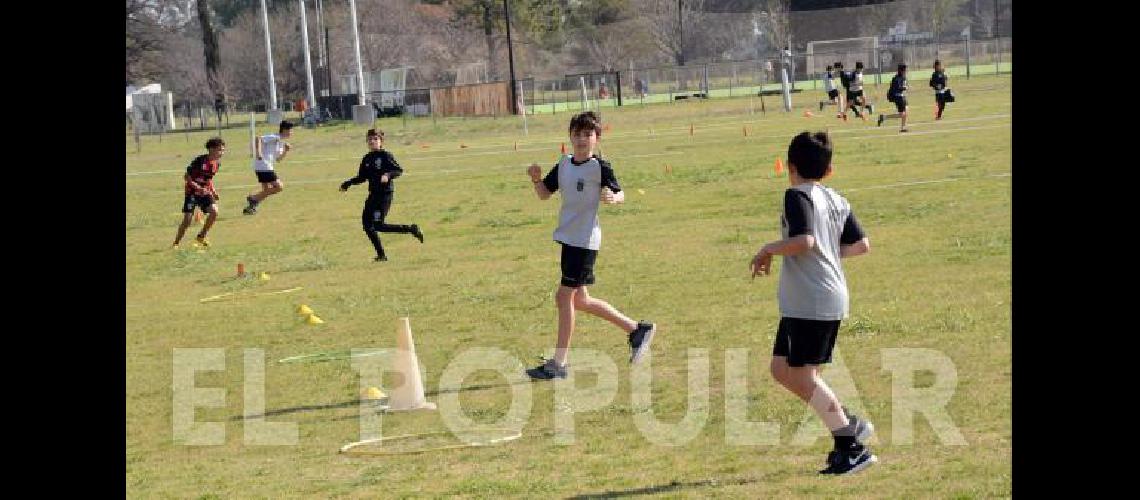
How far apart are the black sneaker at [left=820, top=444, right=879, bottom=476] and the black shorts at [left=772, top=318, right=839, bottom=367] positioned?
0.46 m

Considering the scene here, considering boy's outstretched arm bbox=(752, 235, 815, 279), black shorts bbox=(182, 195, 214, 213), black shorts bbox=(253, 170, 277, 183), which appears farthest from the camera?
black shorts bbox=(253, 170, 277, 183)

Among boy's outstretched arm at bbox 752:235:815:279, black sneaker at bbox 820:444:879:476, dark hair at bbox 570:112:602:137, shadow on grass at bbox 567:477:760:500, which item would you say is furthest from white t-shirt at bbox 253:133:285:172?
boy's outstretched arm at bbox 752:235:815:279

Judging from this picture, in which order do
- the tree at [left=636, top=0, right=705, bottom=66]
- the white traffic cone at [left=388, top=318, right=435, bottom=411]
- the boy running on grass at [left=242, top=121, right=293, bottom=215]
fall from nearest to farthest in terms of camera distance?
the white traffic cone at [left=388, top=318, right=435, bottom=411], the boy running on grass at [left=242, top=121, right=293, bottom=215], the tree at [left=636, top=0, right=705, bottom=66]

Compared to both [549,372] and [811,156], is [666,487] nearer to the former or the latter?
[811,156]

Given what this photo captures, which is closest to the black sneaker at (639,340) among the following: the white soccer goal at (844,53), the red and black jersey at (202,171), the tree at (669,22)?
the red and black jersey at (202,171)

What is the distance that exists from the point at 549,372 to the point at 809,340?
3886 mm

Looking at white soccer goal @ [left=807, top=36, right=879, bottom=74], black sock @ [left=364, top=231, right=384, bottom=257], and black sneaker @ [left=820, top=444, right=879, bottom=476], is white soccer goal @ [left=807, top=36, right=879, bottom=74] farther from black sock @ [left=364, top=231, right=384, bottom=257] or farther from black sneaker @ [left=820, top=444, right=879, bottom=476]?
→ black sneaker @ [left=820, top=444, right=879, bottom=476]

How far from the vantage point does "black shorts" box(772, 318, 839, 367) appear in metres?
7.74

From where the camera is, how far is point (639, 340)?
457 inches
